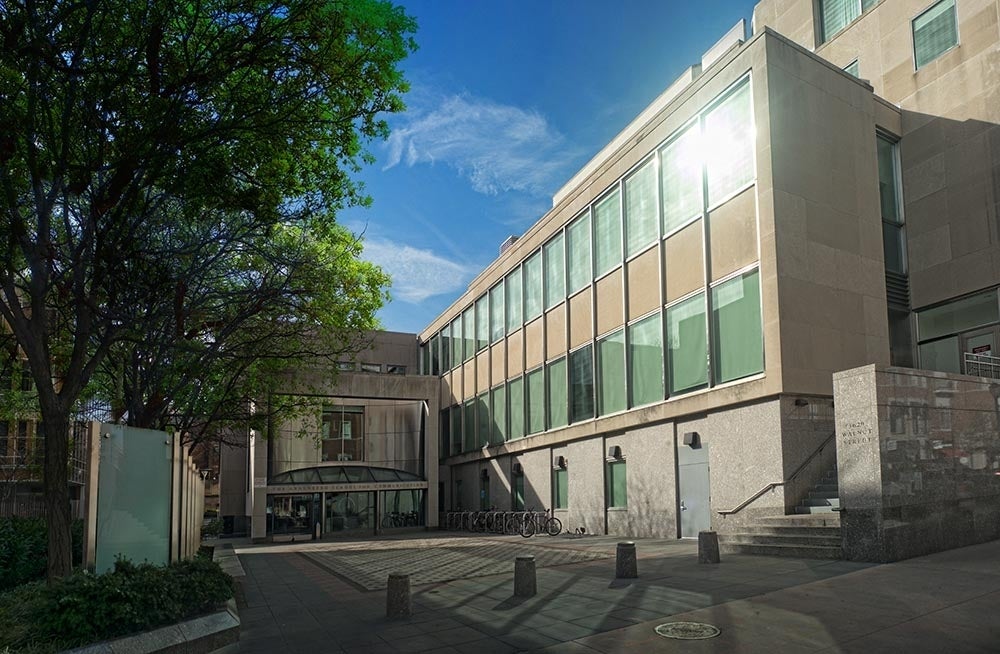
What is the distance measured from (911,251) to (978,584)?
47.6 feet

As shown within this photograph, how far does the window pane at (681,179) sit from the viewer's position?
21.4 meters

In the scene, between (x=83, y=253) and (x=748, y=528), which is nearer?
(x=83, y=253)

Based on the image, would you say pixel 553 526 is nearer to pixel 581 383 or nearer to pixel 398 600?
pixel 581 383

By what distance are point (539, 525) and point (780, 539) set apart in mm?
14189

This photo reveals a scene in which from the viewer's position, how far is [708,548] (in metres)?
14.0

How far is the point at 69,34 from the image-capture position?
9281 mm

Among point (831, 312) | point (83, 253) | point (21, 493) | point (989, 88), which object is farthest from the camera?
point (21, 493)

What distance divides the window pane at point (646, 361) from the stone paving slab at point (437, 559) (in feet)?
19.0

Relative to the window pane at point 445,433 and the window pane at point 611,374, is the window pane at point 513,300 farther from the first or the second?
the window pane at point 445,433

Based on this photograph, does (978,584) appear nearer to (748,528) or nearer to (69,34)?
(748,528)

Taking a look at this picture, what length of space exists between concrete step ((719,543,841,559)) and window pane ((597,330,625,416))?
A: 9445mm

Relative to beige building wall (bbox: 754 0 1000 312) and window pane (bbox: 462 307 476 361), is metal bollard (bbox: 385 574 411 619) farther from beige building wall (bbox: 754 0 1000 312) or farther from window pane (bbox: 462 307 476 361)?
window pane (bbox: 462 307 476 361)

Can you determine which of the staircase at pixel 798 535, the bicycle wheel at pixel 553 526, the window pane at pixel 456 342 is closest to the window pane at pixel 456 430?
the window pane at pixel 456 342

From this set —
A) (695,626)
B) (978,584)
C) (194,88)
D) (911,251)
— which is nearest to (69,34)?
(194,88)
